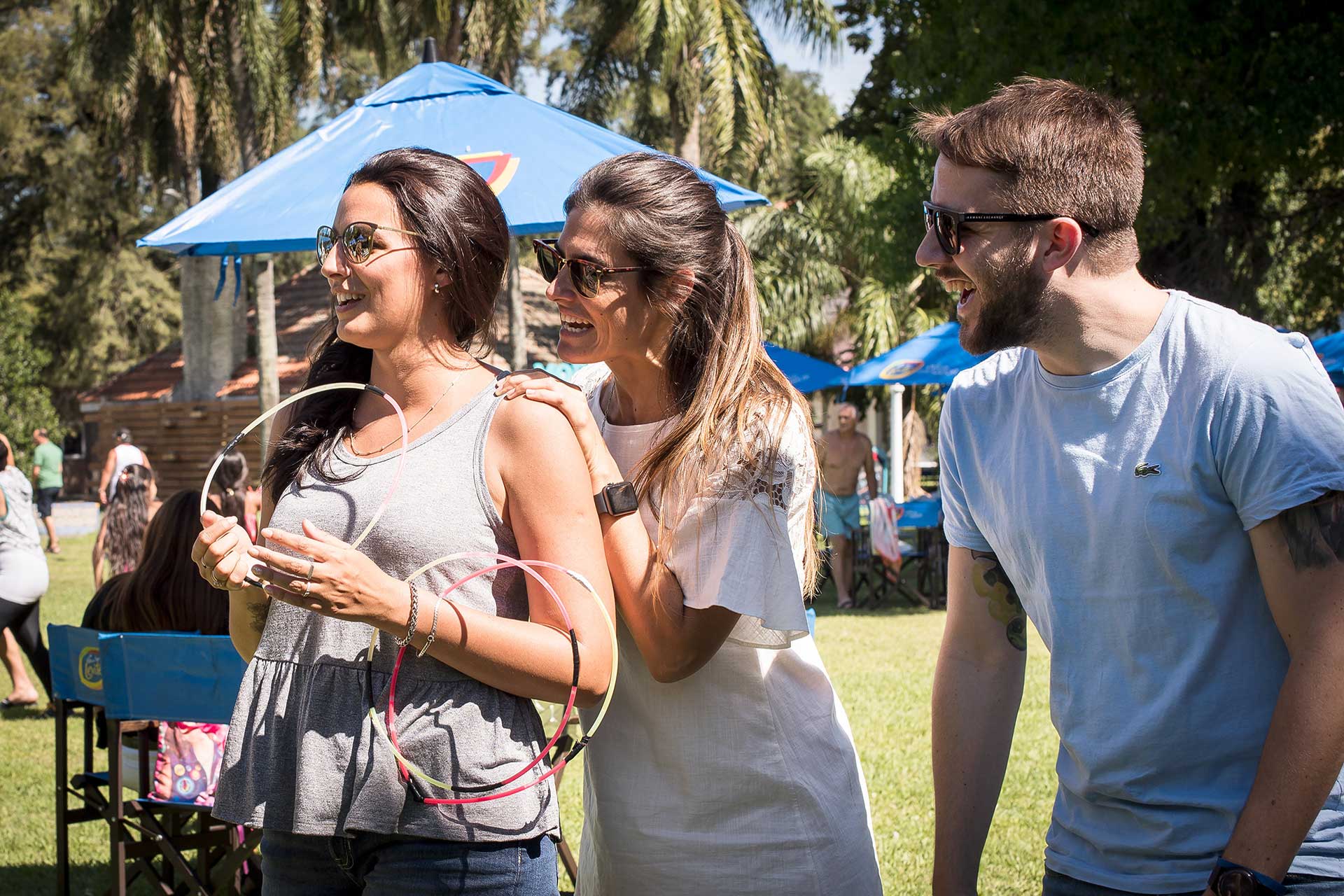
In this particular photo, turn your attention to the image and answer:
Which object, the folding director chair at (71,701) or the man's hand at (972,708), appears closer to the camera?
the man's hand at (972,708)

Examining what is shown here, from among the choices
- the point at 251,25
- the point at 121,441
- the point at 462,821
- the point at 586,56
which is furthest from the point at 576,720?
the point at 586,56

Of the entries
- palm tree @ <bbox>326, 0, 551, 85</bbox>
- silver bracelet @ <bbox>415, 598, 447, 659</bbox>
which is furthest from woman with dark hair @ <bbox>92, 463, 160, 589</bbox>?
palm tree @ <bbox>326, 0, 551, 85</bbox>

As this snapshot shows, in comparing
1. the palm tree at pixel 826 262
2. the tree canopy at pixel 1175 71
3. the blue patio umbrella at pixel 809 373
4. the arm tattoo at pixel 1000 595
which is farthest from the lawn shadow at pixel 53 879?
the palm tree at pixel 826 262

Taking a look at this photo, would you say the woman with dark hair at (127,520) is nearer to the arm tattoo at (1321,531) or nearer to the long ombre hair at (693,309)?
the long ombre hair at (693,309)

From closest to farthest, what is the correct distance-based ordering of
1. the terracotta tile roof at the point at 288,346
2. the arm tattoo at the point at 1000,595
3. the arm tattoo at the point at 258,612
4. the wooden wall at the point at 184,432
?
the arm tattoo at the point at 258,612 < the arm tattoo at the point at 1000,595 < the wooden wall at the point at 184,432 < the terracotta tile roof at the point at 288,346

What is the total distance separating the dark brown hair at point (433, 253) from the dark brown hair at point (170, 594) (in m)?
2.62

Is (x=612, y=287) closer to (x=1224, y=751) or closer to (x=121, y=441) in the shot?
(x=1224, y=751)

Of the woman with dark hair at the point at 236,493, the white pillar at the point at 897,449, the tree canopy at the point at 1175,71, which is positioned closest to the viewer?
the woman with dark hair at the point at 236,493

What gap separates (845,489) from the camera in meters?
13.1

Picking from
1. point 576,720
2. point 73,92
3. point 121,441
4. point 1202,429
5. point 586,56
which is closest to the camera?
point 1202,429

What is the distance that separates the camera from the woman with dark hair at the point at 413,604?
1.80 meters

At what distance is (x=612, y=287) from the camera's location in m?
2.15

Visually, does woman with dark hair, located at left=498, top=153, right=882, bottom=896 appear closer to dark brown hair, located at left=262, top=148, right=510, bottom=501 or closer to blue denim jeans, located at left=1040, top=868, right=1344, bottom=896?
dark brown hair, located at left=262, top=148, right=510, bottom=501

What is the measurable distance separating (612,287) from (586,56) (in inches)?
834
